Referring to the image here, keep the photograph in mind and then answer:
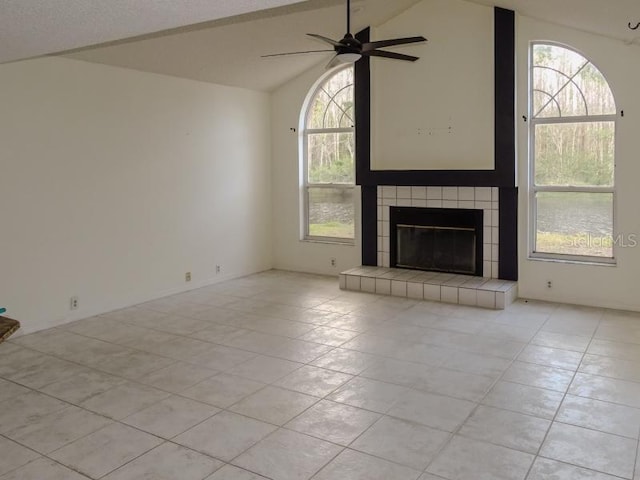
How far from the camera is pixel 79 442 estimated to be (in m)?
2.92

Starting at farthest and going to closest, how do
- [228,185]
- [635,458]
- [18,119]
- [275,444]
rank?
[228,185]
[18,119]
[275,444]
[635,458]

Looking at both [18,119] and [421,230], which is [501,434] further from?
[18,119]

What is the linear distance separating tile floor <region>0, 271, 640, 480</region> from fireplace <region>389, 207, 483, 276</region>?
2.99ft

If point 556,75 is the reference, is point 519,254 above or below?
below

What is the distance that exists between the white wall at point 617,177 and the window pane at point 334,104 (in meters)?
2.08

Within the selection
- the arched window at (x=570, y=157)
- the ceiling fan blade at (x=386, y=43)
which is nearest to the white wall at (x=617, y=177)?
the arched window at (x=570, y=157)

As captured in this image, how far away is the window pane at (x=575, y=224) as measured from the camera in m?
5.42

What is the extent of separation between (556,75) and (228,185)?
3768mm

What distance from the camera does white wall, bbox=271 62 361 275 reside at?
23.3 ft

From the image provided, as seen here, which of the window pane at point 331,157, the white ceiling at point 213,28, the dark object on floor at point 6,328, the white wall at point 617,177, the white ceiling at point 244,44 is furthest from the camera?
the window pane at point 331,157

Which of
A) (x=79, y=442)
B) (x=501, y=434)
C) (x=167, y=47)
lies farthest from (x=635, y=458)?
(x=167, y=47)

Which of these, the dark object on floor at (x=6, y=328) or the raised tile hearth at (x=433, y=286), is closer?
the dark object on floor at (x=6, y=328)

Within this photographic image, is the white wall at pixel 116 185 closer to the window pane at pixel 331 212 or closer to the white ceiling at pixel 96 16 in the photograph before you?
the window pane at pixel 331 212

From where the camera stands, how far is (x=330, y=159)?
7.16 m
